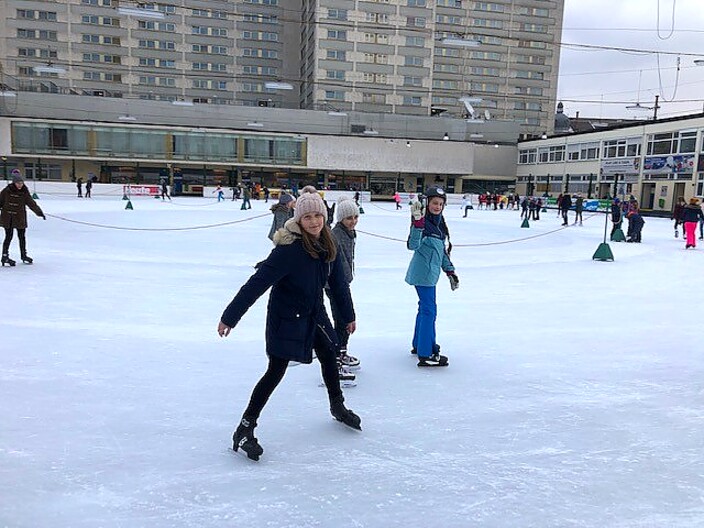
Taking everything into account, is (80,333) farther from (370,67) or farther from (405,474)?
(370,67)

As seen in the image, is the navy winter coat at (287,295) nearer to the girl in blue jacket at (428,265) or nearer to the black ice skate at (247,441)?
the black ice skate at (247,441)

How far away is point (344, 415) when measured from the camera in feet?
11.0

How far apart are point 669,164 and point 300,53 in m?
48.5

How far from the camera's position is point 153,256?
10961mm

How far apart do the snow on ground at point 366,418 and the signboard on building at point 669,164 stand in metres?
33.7

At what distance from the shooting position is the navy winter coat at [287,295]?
2.81 meters

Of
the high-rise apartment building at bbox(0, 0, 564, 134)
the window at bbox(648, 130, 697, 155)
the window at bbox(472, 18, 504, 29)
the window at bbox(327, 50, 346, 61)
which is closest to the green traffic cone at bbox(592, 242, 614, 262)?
the window at bbox(648, 130, 697, 155)

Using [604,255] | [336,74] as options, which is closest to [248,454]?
[604,255]

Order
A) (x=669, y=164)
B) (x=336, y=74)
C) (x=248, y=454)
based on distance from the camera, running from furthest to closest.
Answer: (x=336, y=74) < (x=669, y=164) < (x=248, y=454)

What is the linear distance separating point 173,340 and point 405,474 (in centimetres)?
307

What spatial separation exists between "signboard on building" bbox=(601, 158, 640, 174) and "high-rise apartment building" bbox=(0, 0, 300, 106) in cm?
3581

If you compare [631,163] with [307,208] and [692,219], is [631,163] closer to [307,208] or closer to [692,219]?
[692,219]

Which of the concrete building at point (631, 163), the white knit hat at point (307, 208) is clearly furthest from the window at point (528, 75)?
the white knit hat at point (307, 208)

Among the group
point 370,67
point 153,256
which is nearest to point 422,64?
point 370,67
